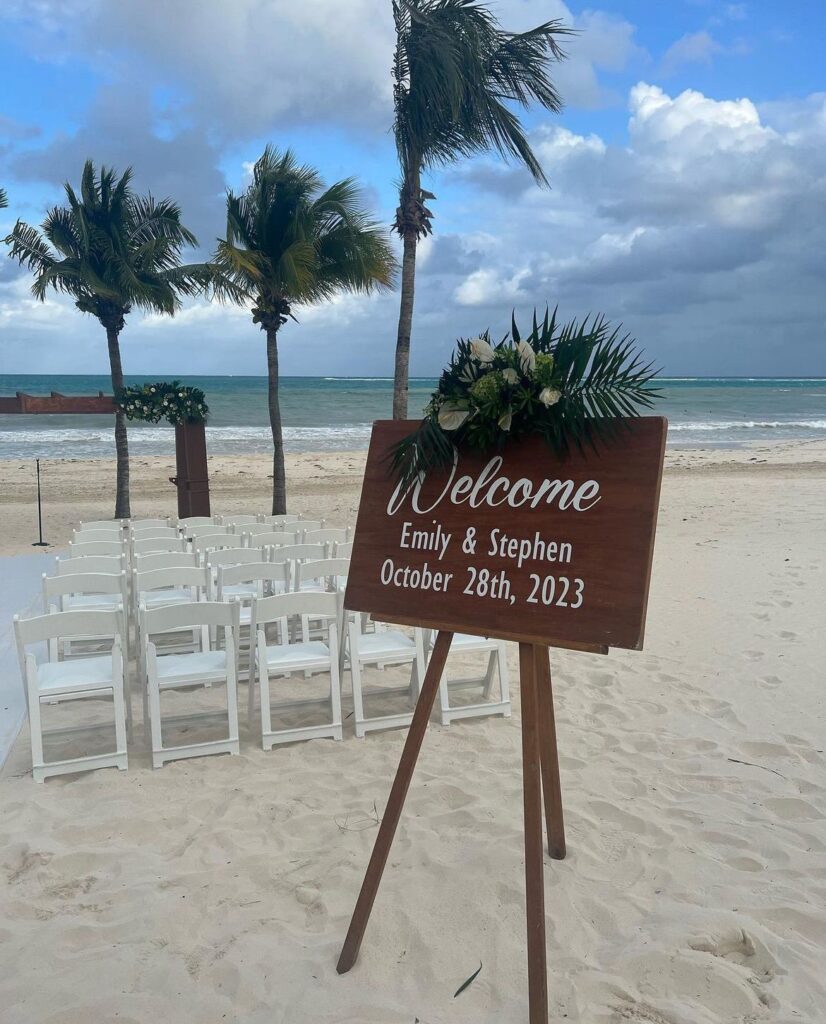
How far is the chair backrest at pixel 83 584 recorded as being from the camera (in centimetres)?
537

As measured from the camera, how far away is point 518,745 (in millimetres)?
4625

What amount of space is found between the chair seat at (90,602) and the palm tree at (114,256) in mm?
7285

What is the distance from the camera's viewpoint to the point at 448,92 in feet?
33.6

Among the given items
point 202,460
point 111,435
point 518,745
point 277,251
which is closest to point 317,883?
point 518,745

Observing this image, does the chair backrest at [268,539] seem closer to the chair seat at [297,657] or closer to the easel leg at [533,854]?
the chair seat at [297,657]

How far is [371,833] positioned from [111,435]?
30.9 meters

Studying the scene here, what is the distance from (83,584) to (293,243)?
327 inches

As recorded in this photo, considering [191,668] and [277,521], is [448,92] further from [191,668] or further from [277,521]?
[191,668]

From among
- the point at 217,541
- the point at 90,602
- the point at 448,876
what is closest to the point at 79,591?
the point at 90,602

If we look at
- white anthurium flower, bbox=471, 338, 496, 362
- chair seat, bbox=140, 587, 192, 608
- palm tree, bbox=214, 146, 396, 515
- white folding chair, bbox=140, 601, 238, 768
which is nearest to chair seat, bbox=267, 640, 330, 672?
white folding chair, bbox=140, 601, 238, 768

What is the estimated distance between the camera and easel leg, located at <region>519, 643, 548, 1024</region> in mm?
2393

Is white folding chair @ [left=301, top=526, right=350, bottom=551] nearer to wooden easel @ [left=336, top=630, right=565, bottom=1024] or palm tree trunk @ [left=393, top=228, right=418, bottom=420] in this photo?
palm tree trunk @ [left=393, top=228, right=418, bottom=420]

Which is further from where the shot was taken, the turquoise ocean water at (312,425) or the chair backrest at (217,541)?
the turquoise ocean water at (312,425)

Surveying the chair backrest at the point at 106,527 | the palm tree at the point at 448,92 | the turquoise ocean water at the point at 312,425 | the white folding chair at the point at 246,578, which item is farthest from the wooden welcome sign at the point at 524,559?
the turquoise ocean water at the point at 312,425
